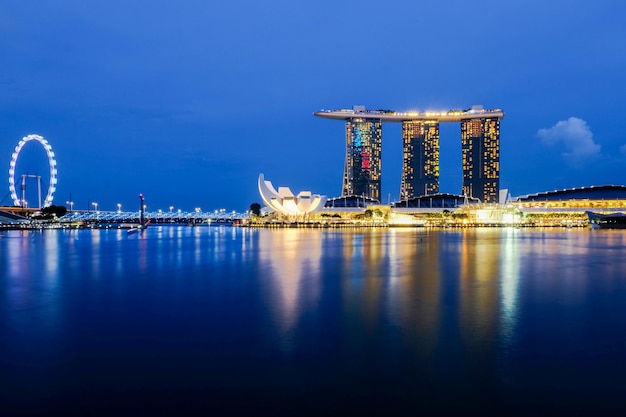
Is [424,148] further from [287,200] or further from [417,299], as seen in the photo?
[417,299]

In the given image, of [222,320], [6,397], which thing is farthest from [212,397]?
[222,320]

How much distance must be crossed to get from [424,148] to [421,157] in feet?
8.42

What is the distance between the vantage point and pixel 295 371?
275 inches

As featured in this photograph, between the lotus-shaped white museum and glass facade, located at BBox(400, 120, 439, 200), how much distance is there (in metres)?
53.0

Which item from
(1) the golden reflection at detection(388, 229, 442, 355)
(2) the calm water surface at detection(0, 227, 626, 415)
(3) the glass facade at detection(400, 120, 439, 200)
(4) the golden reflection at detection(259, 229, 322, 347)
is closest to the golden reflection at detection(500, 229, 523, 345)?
(2) the calm water surface at detection(0, 227, 626, 415)

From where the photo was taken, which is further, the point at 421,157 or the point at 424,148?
the point at 421,157

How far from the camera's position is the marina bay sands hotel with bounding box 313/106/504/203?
12669 centimetres

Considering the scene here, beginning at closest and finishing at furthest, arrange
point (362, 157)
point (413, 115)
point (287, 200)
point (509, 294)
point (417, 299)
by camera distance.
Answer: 1. point (417, 299)
2. point (509, 294)
3. point (287, 200)
4. point (413, 115)
5. point (362, 157)

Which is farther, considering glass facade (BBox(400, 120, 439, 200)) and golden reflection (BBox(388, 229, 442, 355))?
glass facade (BBox(400, 120, 439, 200))

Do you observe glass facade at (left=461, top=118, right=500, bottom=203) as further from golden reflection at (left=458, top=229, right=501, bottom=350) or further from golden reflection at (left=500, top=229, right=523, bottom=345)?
golden reflection at (left=458, top=229, right=501, bottom=350)

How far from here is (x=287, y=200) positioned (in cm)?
8531

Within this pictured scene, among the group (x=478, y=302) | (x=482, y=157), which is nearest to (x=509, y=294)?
(x=478, y=302)

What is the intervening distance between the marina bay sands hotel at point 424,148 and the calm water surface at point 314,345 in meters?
110

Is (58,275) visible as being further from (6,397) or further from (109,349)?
(6,397)
